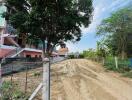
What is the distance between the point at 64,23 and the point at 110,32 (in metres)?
29.6

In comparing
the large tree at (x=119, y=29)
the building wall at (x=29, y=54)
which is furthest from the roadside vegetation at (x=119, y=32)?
the building wall at (x=29, y=54)

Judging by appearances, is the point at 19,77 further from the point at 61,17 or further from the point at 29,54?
the point at 29,54

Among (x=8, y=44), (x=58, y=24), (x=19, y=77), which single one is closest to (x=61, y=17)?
Result: (x=58, y=24)

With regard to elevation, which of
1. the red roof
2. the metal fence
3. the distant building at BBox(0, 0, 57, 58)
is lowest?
the metal fence

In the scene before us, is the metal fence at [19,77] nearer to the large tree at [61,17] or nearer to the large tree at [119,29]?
the large tree at [61,17]

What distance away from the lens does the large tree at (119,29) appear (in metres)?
50.6

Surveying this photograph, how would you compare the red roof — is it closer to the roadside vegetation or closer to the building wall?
the building wall

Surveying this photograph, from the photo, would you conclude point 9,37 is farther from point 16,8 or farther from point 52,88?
point 52,88

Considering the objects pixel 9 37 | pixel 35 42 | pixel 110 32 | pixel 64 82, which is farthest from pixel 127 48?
pixel 64 82

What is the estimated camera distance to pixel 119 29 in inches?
2050

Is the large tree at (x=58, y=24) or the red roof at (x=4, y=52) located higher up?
the large tree at (x=58, y=24)

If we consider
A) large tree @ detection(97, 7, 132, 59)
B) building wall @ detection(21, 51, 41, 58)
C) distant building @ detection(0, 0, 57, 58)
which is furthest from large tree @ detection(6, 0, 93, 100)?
large tree @ detection(97, 7, 132, 59)

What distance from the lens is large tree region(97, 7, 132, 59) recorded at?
1991 inches

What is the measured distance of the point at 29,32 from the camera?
93.1 feet
